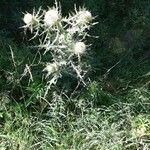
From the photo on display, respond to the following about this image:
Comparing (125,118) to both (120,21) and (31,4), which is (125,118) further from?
(31,4)

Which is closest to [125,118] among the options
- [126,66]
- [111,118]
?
[111,118]

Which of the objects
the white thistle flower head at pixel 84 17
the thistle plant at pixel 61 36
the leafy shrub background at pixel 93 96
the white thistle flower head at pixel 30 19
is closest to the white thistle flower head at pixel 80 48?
the thistle plant at pixel 61 36

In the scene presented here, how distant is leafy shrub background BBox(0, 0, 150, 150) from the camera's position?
4.05m

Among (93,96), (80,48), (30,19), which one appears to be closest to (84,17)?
(80,48)

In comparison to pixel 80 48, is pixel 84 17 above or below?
above

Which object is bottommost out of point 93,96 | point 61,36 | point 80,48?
point 93,96

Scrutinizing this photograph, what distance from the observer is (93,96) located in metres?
4.27

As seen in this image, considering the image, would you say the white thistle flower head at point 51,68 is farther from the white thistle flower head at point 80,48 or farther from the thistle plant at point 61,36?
the white thistle flower head at point 80,48

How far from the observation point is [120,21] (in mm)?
5008

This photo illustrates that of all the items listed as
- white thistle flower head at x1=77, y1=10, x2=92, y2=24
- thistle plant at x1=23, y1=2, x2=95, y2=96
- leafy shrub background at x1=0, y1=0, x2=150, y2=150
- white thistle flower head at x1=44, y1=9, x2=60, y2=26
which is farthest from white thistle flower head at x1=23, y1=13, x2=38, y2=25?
leafy shrub background at x1=0, y1=0, x2=150, y2=150

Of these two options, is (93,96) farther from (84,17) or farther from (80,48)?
(84,17)

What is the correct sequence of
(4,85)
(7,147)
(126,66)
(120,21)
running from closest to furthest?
(7,147) → (4,85) → (126,66) → (120,21)

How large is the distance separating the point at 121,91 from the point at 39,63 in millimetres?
777

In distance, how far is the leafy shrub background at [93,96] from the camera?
4055 mm
